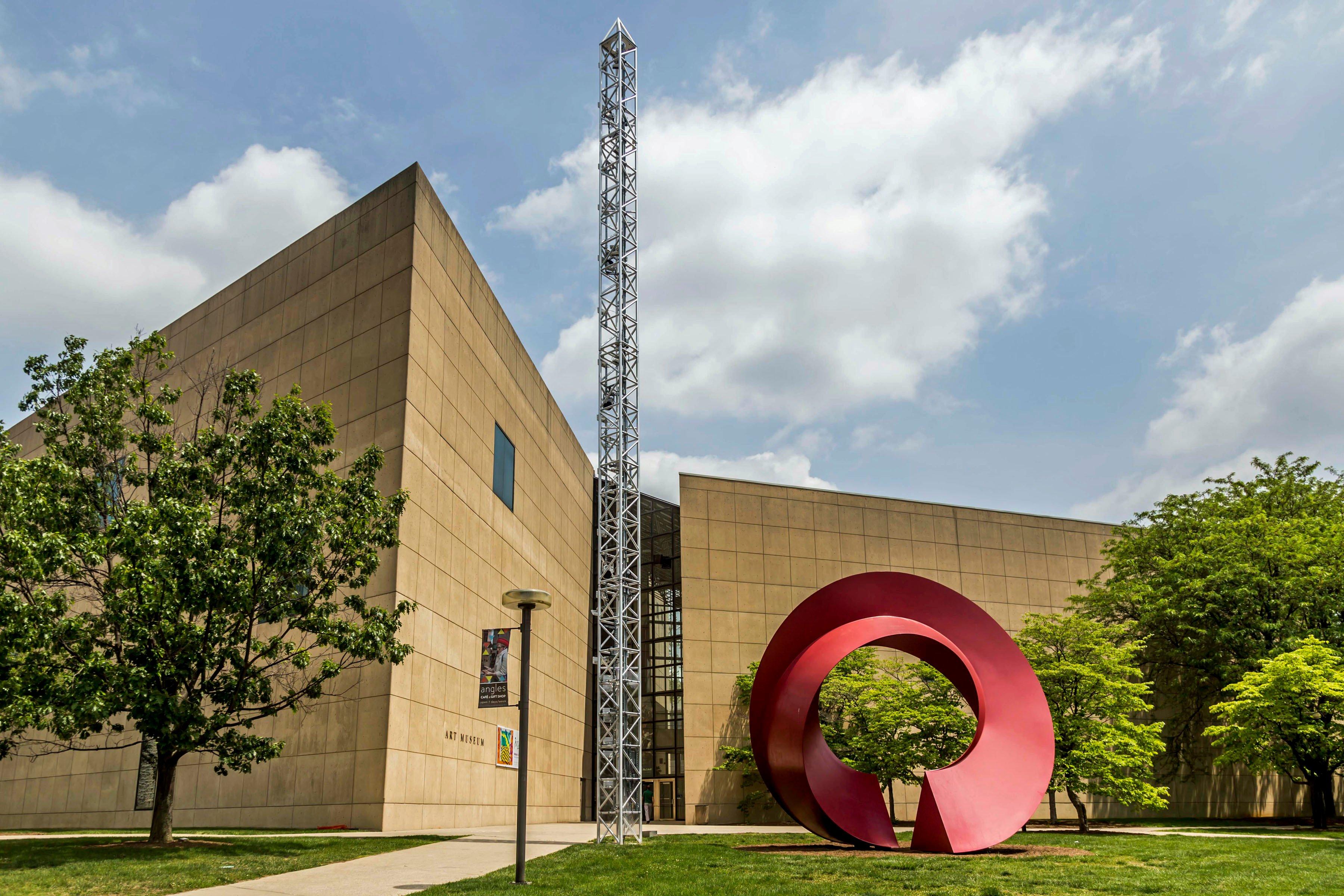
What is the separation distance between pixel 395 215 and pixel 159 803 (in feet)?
61.2

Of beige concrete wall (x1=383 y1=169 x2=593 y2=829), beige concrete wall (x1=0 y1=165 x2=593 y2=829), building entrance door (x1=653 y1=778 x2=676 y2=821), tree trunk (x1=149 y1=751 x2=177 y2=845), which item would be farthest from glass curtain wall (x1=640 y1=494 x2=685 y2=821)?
tree trunk (x1=149 y1=751 x2=177 y2=845)

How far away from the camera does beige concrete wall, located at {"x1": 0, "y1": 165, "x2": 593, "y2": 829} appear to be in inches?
1016

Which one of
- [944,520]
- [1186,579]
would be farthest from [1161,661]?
[944,520]

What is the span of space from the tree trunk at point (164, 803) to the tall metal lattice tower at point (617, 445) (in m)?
10.9

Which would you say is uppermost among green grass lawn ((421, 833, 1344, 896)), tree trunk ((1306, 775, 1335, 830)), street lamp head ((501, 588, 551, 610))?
street lamp head ((501, 588, 551, 610))

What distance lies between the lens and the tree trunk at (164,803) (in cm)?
1811

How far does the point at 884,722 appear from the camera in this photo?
36.9 meters

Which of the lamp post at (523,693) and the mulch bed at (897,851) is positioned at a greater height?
the lamp post at (523,693)

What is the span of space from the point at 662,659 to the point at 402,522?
2752cm

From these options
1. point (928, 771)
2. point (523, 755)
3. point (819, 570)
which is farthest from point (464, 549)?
point (819, 570)

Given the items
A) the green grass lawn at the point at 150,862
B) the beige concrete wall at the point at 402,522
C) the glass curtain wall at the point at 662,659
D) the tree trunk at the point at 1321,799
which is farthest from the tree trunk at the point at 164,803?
the tree trunk at the point at 1321,799

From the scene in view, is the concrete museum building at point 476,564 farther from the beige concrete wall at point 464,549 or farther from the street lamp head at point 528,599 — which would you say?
the street lamp head at point 528,599

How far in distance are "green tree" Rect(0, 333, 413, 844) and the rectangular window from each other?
47.5 ft

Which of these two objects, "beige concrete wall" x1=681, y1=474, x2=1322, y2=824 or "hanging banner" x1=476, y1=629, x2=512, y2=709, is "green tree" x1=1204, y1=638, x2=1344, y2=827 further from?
"hanging banner" x1=476, y1=629, x2=512, y2=709
